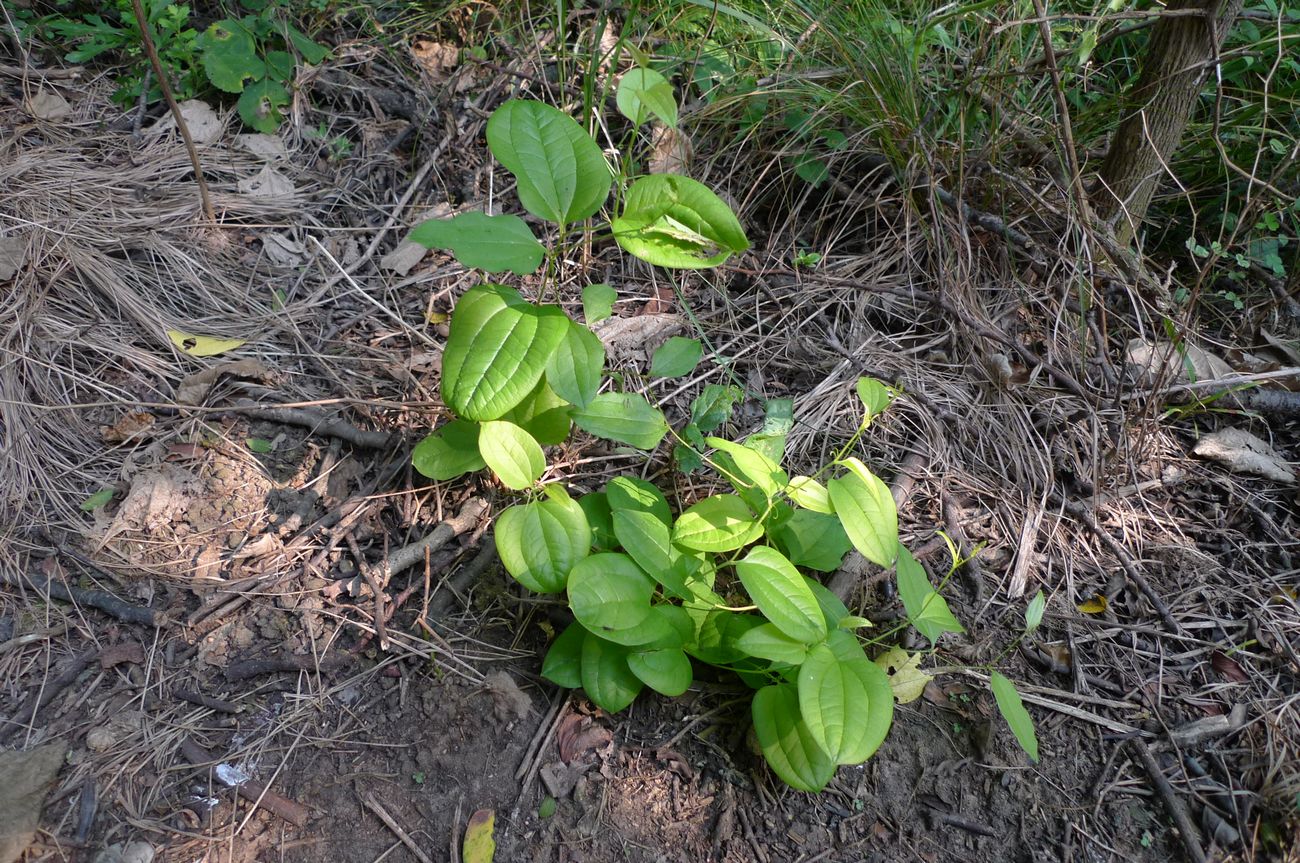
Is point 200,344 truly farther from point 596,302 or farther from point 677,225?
point 677,225

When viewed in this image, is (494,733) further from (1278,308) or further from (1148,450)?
(1278,308)

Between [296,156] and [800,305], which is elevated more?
[296,156]

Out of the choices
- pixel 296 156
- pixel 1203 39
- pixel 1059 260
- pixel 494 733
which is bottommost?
pixel 494 733

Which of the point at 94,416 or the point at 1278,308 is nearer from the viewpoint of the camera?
the point at 94,416

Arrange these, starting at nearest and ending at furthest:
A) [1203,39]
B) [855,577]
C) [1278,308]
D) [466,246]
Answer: [466,246]
[855,577]
[1203,39]
[1278,308]

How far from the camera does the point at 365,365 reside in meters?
1.86

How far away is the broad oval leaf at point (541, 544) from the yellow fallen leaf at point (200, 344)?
861 mm

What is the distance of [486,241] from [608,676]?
758 mm

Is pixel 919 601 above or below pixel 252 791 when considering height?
above

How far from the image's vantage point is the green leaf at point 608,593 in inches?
51.8

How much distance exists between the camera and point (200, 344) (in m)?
1.81

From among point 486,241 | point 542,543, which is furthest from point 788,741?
point 486,241

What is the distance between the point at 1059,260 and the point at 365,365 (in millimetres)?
1697

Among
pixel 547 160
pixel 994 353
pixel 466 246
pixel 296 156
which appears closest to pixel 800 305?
pixel 994 353
